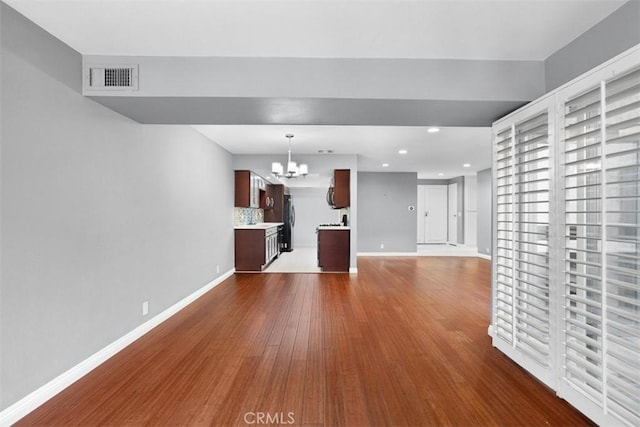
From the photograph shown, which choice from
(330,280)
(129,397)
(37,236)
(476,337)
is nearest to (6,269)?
(37,236)

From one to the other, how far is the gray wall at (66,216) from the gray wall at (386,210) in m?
6.07

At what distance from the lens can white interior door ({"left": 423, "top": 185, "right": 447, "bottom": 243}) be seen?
11469mm

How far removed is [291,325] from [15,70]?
9.94 ft

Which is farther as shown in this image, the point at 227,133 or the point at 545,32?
the point at 227,133

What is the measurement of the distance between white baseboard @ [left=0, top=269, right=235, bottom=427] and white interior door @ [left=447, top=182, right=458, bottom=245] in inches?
398

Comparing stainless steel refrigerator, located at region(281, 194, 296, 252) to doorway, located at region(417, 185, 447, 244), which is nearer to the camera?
stainless steel refrigerator, located at region(281, 194, 296, 252)

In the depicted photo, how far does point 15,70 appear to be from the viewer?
1.83 metres

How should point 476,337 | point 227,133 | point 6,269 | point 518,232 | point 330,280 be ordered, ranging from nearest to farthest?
point 6,269, point 518,232, point 476,337, point 227,133, point 330,280

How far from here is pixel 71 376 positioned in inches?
87.4

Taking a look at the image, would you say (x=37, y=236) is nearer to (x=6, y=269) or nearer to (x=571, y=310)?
(x=6, y=269)

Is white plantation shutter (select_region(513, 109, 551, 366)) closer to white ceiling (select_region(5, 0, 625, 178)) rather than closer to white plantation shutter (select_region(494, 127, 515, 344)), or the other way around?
white plantation shutter (select_region(494, 127, 515, 344))

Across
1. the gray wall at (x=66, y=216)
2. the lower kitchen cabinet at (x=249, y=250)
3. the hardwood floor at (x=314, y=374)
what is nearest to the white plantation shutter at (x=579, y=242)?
the hardwood floor at (x=314, y=374)

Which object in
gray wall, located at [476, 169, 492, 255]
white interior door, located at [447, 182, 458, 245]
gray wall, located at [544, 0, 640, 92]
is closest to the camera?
gray wall, located at [544, 0, 640, 92]

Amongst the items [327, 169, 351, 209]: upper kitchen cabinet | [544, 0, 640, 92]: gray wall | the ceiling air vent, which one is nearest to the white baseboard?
the ceiling air vent
